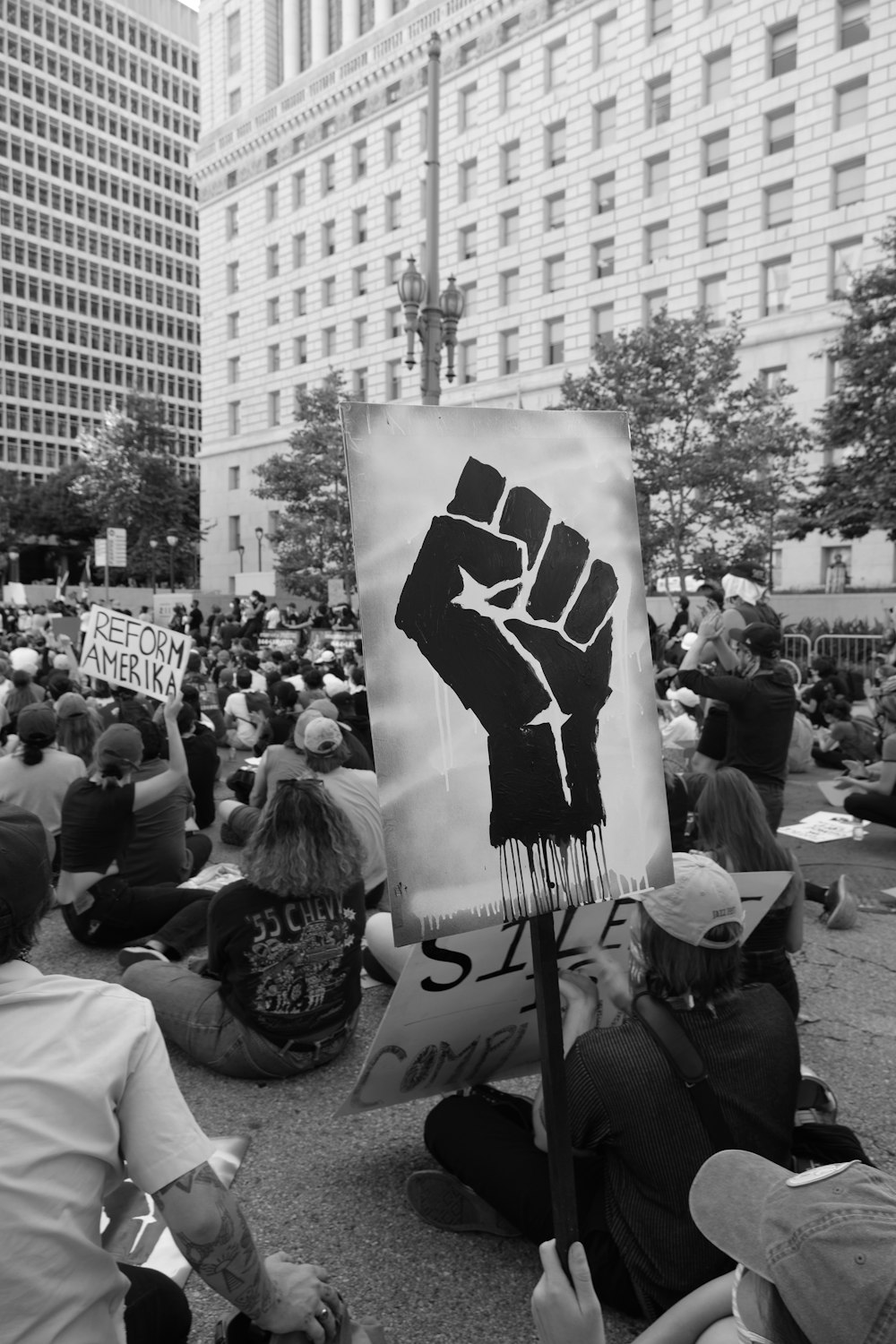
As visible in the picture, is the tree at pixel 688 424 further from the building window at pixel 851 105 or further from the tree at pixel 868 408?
the building window at pixel 851 105

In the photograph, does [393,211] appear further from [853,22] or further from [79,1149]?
[79,1149]

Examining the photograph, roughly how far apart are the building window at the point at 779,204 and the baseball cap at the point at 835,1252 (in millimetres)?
39625

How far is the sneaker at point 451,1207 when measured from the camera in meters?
2.86

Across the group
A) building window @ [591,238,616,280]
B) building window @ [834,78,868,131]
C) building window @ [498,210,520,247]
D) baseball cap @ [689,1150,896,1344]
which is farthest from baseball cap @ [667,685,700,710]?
building window @ [498,210,520,247]

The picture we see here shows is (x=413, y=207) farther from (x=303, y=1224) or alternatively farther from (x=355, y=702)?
(x=303, y=1224)

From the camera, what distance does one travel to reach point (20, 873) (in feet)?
5.57

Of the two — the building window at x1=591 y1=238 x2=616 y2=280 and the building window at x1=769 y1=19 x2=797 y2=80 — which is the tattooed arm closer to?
the building window at x1=769 y1=19 x2=797 y2=80

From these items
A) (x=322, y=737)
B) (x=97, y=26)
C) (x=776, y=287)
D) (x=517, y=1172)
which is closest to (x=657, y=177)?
(x=776, y=287)

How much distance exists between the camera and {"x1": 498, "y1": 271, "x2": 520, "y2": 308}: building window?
144 feet

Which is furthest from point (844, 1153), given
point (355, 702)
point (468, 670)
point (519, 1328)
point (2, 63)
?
point (2, 63)

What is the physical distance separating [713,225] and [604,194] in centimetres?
565

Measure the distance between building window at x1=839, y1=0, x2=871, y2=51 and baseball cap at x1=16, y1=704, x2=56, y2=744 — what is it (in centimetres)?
3860

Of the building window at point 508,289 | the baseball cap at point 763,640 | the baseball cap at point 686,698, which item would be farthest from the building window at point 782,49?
the baseball cap at point 763,640

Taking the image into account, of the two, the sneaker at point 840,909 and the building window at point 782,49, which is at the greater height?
the building window at point 782,49
